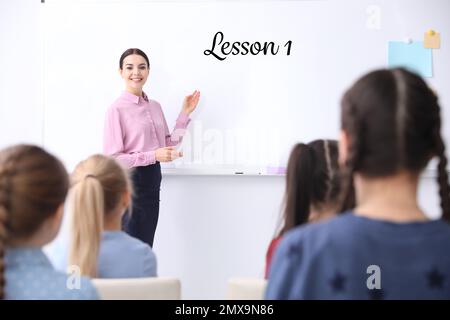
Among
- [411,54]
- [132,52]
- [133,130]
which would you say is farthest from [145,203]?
[411,54]

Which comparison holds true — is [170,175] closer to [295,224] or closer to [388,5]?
[388,5]

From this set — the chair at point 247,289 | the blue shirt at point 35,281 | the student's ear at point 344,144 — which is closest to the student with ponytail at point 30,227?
the blue shirt at point 35,281

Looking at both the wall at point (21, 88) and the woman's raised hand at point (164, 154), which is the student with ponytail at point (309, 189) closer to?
the woman's raised hand at point (164, 154)

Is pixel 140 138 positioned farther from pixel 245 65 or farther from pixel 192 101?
pixel 245 65

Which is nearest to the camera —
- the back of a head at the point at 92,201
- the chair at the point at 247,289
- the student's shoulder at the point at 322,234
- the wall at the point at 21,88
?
the student's shoulder at the point at 322,234

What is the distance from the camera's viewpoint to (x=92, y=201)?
5.26 ft

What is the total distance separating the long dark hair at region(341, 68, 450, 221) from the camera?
0.87 metres

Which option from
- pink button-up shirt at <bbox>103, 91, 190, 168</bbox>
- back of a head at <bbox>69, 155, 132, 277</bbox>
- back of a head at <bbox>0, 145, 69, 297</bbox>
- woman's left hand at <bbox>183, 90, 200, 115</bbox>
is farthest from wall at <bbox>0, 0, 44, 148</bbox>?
back of a head at <bbox>0, 145, 69, 297</bbox>

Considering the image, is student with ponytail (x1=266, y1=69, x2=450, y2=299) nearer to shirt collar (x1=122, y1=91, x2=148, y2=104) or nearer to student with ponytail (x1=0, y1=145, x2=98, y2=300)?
student with ponytail (x1=0, y1=145, x2=98, y2=300)

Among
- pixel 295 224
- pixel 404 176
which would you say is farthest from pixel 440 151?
pixel 295 224

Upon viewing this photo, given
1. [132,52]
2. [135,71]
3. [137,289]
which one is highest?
[132,52]

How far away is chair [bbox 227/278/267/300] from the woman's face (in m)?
2.29

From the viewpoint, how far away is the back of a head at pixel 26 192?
3.76 feet

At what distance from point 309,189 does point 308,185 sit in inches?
0.5
